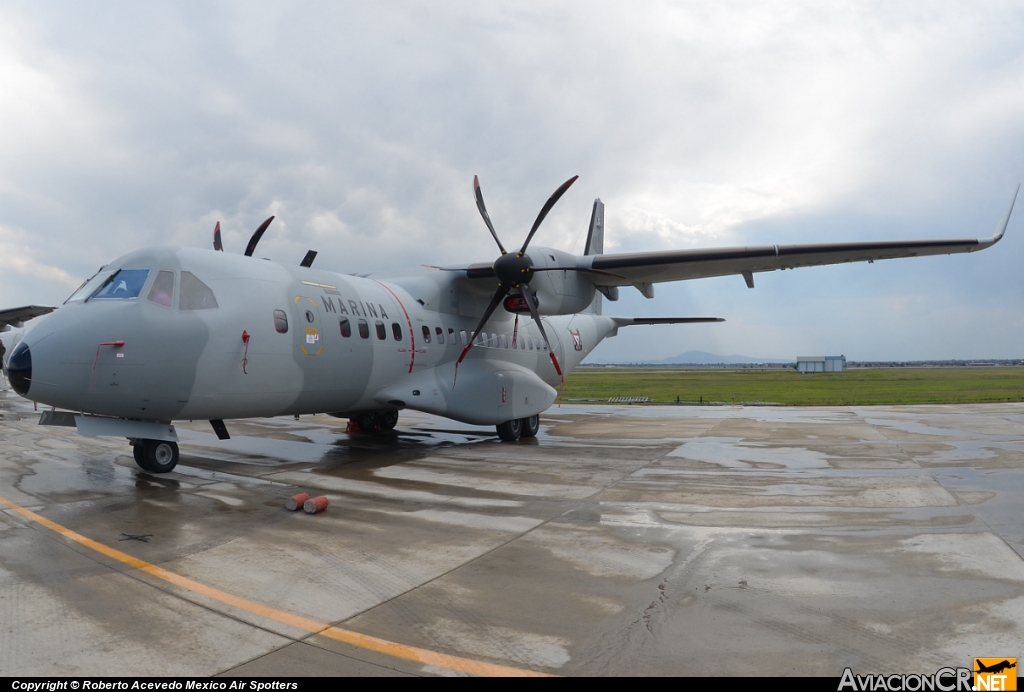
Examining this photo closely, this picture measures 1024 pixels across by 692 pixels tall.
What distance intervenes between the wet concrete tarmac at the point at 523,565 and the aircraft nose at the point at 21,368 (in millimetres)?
1480

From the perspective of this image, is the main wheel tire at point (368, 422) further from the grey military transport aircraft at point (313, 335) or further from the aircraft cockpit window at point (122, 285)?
the aircraft cockpit window at point (122, 285)

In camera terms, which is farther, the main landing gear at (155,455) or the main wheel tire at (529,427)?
the main wheel tire at (529,427)

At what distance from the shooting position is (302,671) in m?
A: 3.38

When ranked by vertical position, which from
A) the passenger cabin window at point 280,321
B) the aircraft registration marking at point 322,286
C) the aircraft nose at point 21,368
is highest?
the aircraft registration marking at point 322,286

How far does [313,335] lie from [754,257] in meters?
8.74

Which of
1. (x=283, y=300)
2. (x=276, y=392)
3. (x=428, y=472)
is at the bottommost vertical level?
(x=428, y=472)

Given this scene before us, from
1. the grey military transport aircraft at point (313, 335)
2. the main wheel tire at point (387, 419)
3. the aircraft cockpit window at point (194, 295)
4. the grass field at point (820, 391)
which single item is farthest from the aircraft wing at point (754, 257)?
the grass field at point (820, 391)

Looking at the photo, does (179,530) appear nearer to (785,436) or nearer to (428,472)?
(428,472)

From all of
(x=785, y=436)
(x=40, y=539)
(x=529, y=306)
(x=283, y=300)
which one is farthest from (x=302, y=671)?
(x=785, y=436)

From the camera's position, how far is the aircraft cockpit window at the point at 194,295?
8961 mm

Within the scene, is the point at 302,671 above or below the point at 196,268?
below

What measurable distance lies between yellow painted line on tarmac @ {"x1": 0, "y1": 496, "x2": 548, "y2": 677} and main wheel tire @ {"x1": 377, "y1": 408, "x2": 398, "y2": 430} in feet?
34.3

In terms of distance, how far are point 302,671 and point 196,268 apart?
24.6ft

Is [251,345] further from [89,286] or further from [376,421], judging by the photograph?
[376,421]
